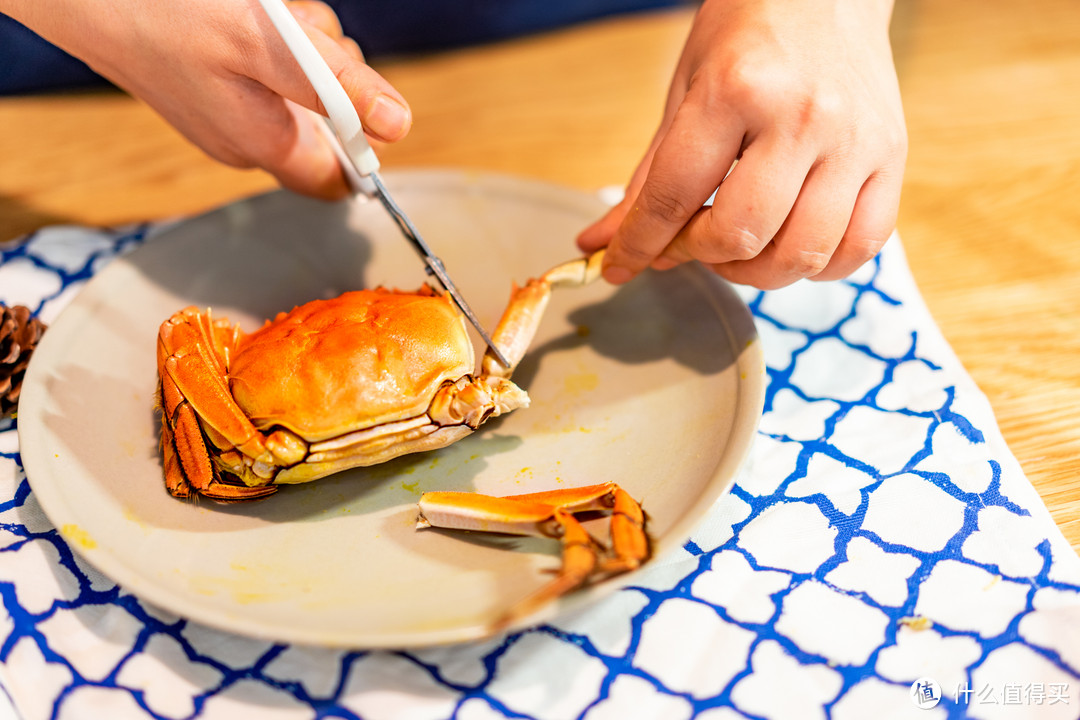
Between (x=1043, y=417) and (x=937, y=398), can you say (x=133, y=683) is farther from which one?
(x=1043, y=417)

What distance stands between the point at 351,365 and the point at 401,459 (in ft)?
0.53

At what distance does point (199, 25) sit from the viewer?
1.01 m

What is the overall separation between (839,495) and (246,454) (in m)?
0.79

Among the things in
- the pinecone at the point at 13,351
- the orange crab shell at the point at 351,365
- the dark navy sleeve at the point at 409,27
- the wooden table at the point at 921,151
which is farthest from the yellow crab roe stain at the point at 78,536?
the dark navy sleeve at the point at 409,27

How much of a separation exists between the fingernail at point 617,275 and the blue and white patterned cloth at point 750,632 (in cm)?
34

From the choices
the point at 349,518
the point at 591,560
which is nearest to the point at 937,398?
the point at 591,560

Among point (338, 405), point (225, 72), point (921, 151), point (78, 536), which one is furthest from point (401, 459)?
point (921, 151)

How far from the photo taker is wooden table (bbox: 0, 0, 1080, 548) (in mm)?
1234

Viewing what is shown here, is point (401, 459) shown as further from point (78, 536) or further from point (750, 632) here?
point (750, 632)

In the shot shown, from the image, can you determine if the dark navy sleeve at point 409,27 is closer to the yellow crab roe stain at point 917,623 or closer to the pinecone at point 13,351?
the pinecone at point 13,351

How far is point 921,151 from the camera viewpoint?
168 centimetres

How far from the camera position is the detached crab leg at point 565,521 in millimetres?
784

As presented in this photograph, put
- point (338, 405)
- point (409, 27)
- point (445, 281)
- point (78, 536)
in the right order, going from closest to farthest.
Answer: point (78, 536), point (338, 405), point (445, 281), point (409, 27)

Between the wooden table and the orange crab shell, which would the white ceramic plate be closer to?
the orange crab shell
